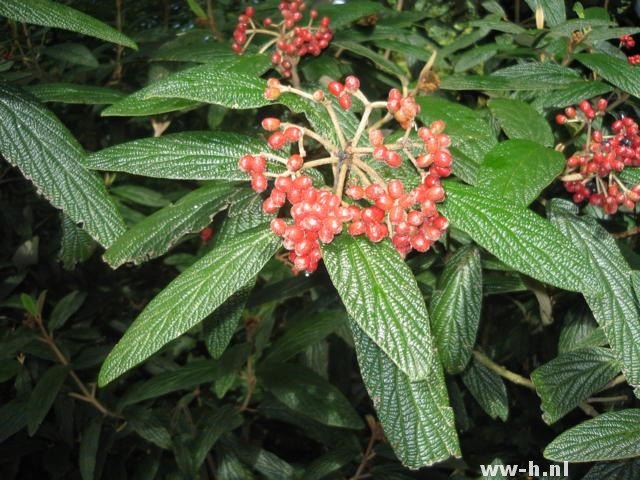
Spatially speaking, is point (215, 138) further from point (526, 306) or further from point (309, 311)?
point (526, 306)

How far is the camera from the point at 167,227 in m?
1.22

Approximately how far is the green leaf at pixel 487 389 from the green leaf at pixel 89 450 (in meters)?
1.18

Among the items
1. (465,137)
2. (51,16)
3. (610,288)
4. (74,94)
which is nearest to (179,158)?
(51,16)

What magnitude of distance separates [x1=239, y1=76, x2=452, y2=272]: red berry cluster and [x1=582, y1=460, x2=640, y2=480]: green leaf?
2.56 ft

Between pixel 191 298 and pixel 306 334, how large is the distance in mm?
972

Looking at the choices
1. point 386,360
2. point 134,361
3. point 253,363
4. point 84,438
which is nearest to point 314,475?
point 253,363

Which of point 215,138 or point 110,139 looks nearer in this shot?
point 215,138

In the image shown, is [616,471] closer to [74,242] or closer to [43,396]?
[74,242]

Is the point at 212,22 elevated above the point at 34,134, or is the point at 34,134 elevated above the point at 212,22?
the point at 34,134

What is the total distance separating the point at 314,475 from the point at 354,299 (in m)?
1.28

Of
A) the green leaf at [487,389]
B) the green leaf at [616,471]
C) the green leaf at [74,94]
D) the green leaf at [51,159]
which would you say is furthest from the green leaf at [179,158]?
the green leaf at [616,471]

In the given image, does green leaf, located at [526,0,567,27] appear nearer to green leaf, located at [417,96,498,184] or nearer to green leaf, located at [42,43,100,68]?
green leaf, located at [417,96,498,184]

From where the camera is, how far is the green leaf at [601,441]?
1.17 m

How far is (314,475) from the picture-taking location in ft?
6.39
